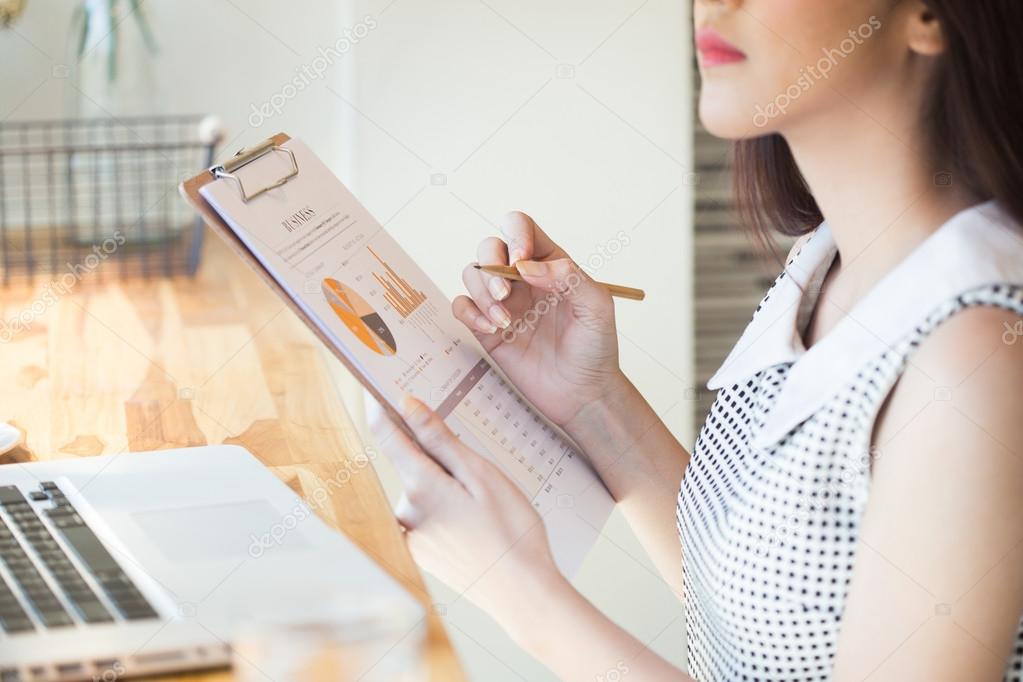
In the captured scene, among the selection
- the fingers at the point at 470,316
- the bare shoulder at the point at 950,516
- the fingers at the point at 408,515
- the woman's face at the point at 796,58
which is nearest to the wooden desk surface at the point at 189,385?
the fingers at the point at 408,515

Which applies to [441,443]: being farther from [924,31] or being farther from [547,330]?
[924,31]

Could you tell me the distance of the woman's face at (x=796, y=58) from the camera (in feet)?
2.38

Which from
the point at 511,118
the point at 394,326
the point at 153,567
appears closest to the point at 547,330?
the point at 394,326

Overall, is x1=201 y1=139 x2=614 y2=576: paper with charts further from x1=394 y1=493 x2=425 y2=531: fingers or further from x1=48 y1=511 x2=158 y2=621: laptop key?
x1=48 y1=511 x2=158 y2=621: laptop key

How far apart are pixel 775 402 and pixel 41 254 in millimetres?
1037

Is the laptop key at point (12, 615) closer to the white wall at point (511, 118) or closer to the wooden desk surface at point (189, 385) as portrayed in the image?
the wooden desk surface at point (189, 385)

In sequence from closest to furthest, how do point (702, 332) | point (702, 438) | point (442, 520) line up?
1. point (442, 520)
2. point (702, 438)
3. point (702, 332)

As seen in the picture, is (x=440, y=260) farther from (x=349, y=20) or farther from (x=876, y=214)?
(x=876, y=214)

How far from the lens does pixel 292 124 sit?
5.91 feet

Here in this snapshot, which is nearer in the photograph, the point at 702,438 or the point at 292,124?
the point at 702,438

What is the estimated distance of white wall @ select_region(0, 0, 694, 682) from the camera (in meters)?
1.54

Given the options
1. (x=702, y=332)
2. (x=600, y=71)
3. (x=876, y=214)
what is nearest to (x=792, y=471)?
(x=876, y=214)

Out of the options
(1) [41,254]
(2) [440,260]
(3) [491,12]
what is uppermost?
(3) [491,12]

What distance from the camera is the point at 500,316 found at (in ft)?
2.83
